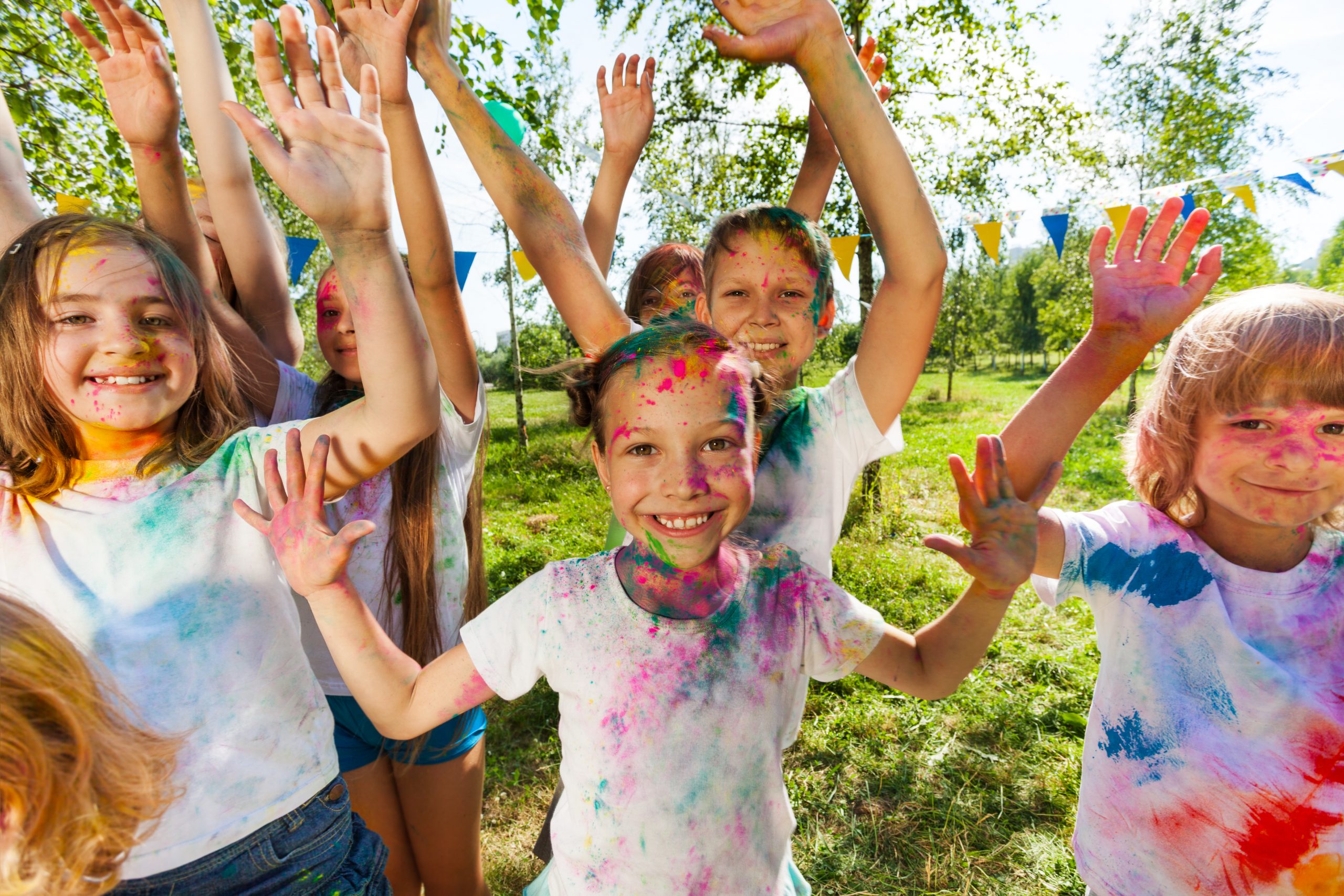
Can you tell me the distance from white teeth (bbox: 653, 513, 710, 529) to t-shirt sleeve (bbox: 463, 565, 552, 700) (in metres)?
0.28

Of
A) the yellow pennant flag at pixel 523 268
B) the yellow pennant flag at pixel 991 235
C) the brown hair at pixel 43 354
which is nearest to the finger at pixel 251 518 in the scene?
the brown hair at pixel 43 354

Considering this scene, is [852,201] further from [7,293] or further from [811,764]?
[7,293]

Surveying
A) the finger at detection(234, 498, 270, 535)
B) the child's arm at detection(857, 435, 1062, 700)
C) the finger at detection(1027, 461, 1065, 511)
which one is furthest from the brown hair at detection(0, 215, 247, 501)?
the finger at detection(1027, 461, 1065, 511)

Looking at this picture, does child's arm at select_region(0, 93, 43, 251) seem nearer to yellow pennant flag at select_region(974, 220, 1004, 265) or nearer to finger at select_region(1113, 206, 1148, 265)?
finger at select_region(1113, 206, 1148, 265)

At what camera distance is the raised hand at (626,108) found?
6.78 feet

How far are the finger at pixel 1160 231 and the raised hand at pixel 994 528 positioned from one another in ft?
2.24

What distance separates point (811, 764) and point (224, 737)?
2769 mm

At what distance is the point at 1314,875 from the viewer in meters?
1.39

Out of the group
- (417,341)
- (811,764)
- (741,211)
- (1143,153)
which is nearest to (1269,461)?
(741,211)

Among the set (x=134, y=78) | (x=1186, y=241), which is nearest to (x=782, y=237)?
(x=1186, y=241)

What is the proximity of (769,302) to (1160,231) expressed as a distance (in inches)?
36.4

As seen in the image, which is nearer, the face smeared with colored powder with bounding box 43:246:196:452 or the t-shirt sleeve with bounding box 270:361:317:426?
the face smeared with colored powder with bounding box 43:246:196:452

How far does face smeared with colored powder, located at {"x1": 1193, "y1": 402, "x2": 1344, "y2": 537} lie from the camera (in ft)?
4.70

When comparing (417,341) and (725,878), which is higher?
(417,341)
